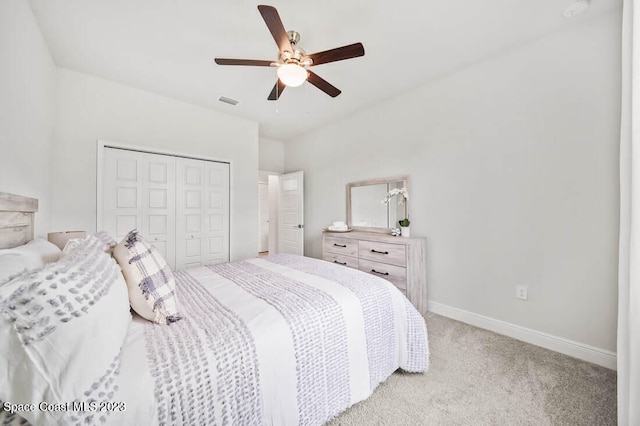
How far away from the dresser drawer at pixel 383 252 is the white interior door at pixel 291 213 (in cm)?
170

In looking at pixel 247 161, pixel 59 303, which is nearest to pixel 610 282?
pixel 59 303

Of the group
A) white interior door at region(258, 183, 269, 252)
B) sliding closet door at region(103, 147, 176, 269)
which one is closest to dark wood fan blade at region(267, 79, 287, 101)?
sliding closet door at region(103, 147, 176, 269)

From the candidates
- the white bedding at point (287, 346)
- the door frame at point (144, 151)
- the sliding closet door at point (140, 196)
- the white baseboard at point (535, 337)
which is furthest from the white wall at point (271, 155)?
the white baseboard at point (535, 337)

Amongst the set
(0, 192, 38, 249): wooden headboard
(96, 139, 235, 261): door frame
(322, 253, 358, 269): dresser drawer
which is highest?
(96, 139, 235, 261): door frame

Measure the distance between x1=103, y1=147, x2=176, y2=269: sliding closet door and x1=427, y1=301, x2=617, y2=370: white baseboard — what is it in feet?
11.5

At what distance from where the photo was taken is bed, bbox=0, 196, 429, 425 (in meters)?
0.64

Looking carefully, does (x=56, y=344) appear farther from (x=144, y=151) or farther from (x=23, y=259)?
(x=144, y=151)

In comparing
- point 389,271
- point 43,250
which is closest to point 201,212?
point 43,250

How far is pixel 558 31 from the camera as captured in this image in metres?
2.02

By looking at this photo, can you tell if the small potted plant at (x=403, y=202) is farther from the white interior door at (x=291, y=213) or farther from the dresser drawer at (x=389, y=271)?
the white interior door at (x=291, y=213)

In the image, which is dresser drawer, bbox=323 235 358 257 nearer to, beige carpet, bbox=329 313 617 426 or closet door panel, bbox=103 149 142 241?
beige carpet, bbox=329 313 617 426

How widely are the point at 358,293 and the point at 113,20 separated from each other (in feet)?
9.23

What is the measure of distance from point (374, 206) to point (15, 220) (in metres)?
3.24

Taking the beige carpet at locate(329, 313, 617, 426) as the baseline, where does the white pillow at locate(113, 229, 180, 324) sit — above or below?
above
